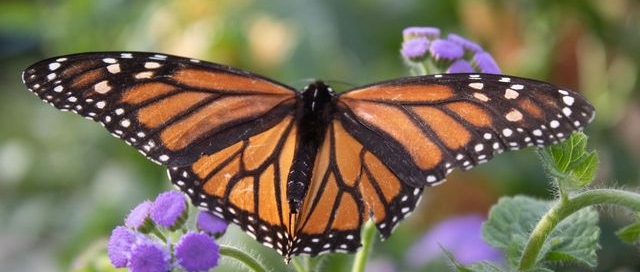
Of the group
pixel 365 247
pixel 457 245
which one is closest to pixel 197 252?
pixel 365 247

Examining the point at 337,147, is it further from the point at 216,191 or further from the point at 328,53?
the point at 328,53

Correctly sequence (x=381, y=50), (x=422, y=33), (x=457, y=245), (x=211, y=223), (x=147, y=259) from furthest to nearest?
(x=381, y=50) < (x=457, y=245) < (x=422, y=33) < (x=211, y=223) < (x=147, y=259)

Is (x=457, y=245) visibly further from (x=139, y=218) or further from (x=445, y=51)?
(x=139, y=218)

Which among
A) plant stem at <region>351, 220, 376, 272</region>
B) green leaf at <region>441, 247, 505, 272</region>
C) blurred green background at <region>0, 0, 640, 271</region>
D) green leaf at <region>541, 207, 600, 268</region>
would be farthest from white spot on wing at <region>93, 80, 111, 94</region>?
blurred green background at <region>0, 0, 640, 271</region>

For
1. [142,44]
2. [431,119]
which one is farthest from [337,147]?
[142,44]

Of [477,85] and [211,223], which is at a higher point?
[477,85]

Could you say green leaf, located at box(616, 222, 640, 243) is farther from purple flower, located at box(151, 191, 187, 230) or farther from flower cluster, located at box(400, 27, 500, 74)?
purple flower, located at box(151, 191, 187, 230)
